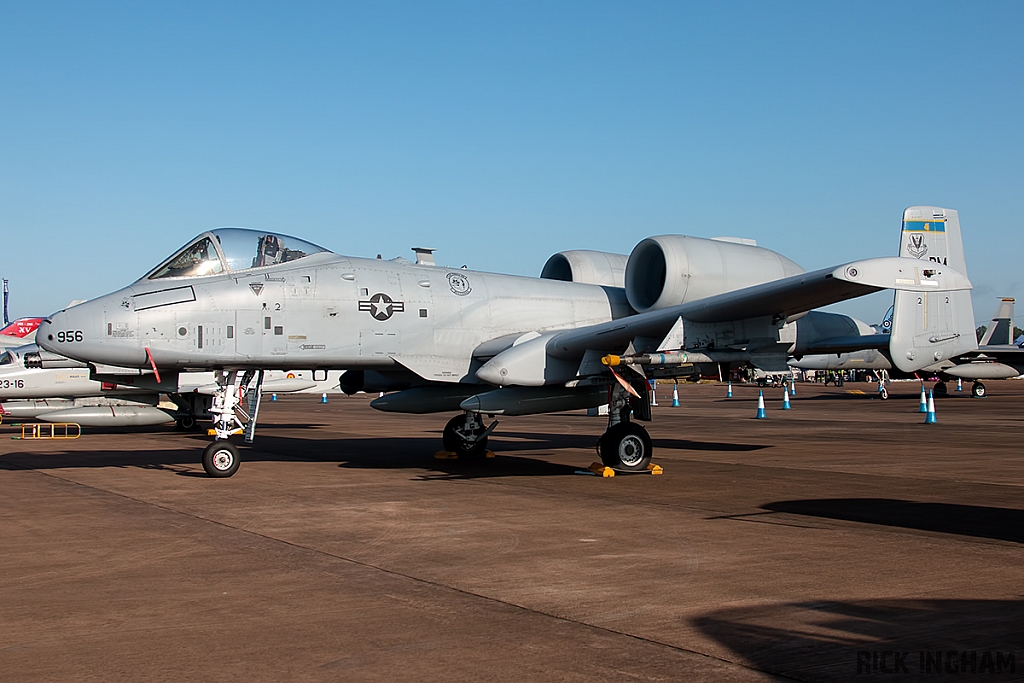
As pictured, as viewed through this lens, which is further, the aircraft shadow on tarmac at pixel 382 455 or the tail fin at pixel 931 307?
the aircraft shadow on tarmac at pixel 382 455

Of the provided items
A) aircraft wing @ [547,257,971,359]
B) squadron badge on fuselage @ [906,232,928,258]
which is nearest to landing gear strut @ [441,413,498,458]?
aircraft wing @ [547,257,971,359]

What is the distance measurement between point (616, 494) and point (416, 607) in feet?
17.5

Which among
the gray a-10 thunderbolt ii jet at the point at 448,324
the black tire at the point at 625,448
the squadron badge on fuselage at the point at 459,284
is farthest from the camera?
the squadron badge on fuselage at the point at 459,284

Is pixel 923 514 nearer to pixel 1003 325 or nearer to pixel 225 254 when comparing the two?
pixel 225 254

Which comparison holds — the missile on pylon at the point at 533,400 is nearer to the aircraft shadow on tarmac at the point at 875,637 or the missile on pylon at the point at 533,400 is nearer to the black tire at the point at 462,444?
the black tire at the point at 462,444

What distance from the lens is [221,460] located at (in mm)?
12211

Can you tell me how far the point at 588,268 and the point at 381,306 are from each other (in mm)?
4451

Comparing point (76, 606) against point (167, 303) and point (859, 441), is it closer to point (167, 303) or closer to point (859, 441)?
point (167, 303)

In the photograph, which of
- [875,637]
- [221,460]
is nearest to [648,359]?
[221,460]

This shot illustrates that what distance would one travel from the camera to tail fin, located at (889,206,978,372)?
11820 millimetres

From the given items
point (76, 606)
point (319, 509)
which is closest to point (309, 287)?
point (319, 509)

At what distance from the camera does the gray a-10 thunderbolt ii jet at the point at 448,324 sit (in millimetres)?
11164

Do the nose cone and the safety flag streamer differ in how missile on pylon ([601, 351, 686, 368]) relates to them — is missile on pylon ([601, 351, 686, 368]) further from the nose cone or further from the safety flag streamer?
the nose cone

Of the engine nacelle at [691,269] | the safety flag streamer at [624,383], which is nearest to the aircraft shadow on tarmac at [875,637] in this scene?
the safety flag streamer at [624,383]
